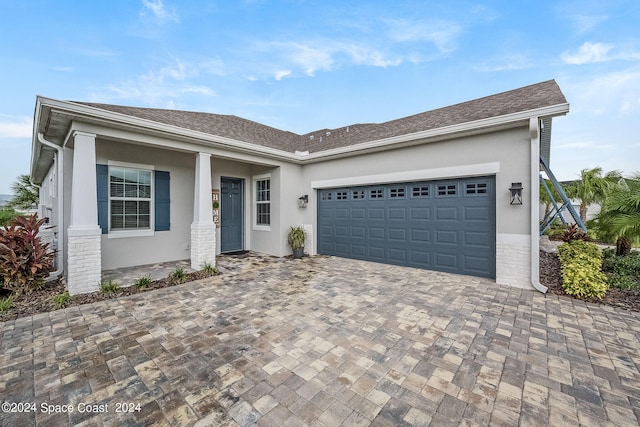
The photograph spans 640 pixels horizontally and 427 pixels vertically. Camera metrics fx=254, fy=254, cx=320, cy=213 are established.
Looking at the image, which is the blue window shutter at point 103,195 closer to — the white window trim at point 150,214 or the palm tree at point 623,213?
the white window trim at point 150,214

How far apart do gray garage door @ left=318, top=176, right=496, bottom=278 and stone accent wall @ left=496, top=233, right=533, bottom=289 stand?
21 centimetres

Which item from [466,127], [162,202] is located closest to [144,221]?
[162,202]

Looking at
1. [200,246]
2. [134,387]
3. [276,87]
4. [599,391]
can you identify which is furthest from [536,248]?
[276,87]

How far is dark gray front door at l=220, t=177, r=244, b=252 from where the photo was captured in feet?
28.1

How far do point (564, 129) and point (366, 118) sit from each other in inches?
313

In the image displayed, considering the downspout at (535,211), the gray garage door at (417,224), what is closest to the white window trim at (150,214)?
the gray garage door at (417,224)

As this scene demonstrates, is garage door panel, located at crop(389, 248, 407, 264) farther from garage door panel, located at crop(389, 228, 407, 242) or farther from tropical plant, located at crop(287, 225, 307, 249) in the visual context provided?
tropical plant, located at crop(287, 225, 307, 249)

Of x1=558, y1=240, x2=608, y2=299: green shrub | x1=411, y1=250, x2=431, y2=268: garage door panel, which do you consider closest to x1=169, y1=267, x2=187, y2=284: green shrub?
x1=411, y1=250, x2=431, y2=268: garage door panel

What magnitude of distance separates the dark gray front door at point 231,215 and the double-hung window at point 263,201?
0.60 meters

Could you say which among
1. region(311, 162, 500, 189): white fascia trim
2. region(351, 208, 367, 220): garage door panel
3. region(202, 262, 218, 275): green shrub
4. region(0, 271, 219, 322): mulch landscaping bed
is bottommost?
region(0, 271, 219, 322): mulch landscaping bed

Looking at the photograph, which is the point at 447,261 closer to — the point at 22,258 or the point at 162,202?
the point at 162,202

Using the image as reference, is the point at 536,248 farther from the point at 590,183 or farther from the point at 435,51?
the point at 590,183

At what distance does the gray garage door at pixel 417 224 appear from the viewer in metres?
5.64

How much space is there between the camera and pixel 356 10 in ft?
24.3
